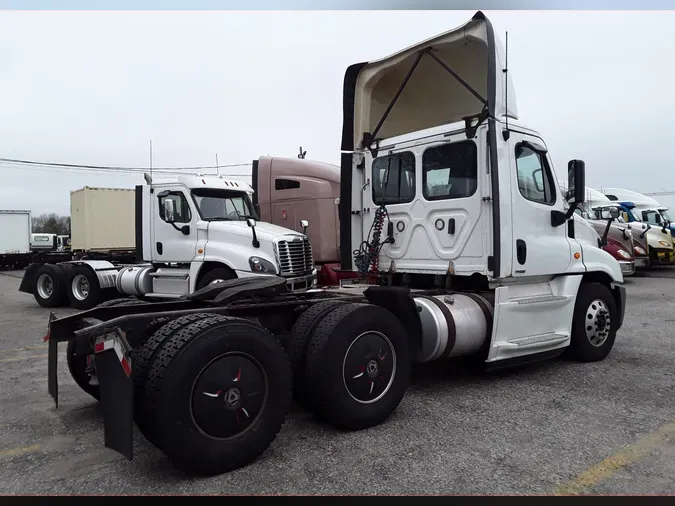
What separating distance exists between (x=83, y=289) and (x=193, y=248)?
5.12m

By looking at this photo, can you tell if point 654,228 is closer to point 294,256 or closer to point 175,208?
point 294,256

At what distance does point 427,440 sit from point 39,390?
4.17 m

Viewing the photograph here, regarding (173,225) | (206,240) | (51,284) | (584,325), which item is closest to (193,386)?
(584,325)

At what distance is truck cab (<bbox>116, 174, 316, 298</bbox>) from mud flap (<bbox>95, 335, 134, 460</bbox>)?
18.7 feet

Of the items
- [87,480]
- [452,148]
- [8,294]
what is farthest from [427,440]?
[8,294]

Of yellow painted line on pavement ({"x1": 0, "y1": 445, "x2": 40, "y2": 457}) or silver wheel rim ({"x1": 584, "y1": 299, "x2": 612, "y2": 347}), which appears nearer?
yellow painted line on pavement ({"x1": 0, "y1": 445, "x2": 40, "y2": 457})

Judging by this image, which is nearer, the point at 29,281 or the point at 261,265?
the point at 261,265

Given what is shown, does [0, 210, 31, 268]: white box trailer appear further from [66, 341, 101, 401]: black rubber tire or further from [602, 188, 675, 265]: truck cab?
[602, 188, 675, 265]: truck cab

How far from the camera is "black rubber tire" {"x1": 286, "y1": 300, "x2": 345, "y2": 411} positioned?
4.27m

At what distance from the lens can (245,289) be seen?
4703mm

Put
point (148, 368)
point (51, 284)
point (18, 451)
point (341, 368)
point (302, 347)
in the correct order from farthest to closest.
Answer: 1. point (51, 284)
2. point (302, 347)
3. point (341, 368)
4. point (18, 451)
5. point (148, 368)

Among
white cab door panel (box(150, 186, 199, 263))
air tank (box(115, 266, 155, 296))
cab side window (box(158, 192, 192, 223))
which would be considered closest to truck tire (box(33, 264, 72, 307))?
air tank (box(115, 266, 155, 296))

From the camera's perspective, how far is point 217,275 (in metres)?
9.73

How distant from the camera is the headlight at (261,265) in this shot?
916 cm
